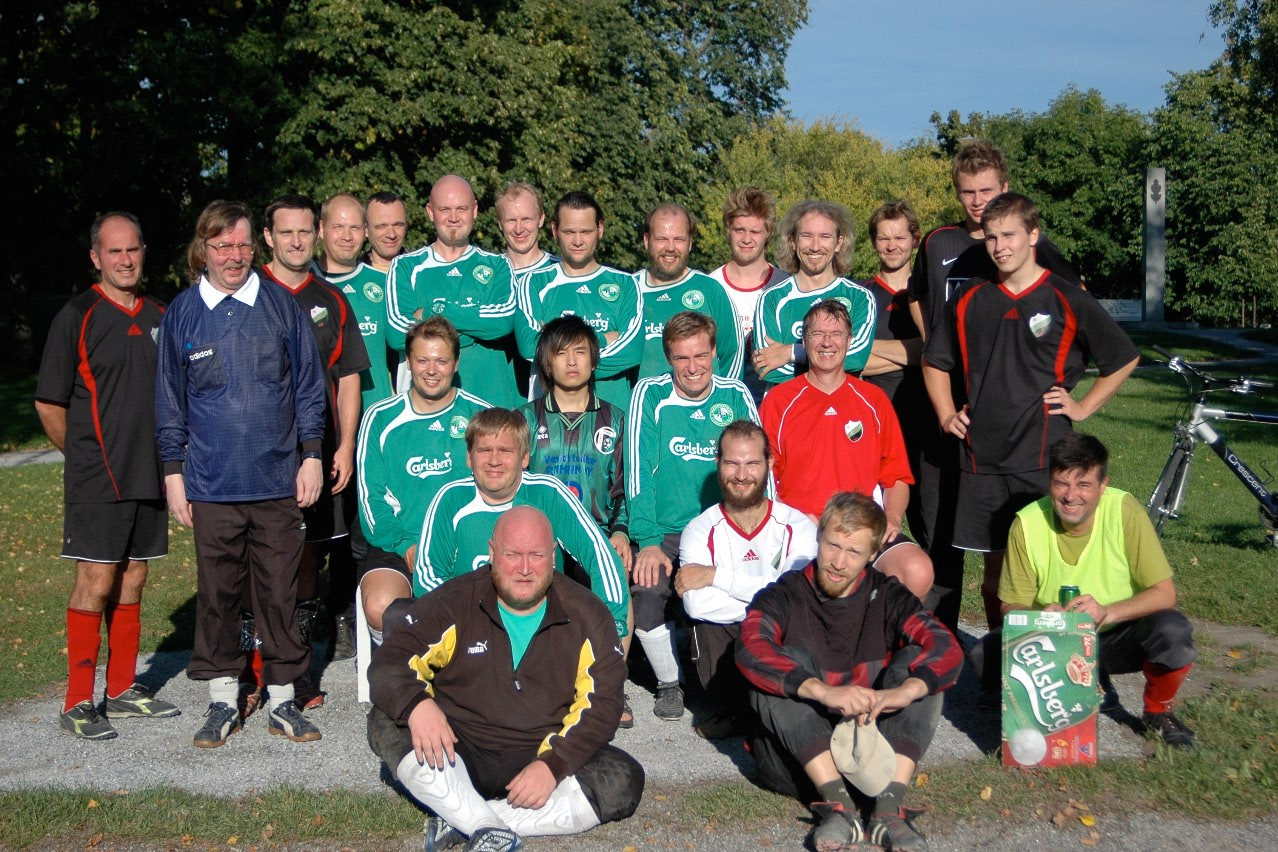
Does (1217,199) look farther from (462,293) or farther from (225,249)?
(225,249)

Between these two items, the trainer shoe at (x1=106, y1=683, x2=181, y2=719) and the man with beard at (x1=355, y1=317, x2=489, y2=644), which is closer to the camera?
the trainer shoe at (x1=106, y1=683, x2=181, y2=719)

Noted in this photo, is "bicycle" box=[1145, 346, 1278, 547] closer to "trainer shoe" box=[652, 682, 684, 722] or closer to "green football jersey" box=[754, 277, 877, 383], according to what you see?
"green football jersey" box=[754, 277, 877, 383]

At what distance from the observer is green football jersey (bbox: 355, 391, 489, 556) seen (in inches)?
240

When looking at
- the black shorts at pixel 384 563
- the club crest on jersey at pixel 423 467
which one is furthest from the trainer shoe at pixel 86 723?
the club crest on jersey at pixel 423 467

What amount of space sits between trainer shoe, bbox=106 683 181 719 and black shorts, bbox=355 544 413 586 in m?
1.15

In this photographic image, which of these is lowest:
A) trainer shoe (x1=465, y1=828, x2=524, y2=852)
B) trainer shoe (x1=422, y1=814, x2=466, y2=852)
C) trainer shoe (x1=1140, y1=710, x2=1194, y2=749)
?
trainer shoe (x1=422, y1=814, x2=466, y2=852)

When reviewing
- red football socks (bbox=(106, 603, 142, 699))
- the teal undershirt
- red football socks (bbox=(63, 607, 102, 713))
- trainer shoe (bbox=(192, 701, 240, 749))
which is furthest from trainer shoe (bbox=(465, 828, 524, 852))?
red football socks (bbox=(106, 603, 142, 699))

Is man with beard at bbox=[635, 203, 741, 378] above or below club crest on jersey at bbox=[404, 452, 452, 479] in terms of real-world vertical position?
above

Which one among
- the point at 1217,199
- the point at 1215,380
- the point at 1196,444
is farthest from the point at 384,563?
the point at 1217,199

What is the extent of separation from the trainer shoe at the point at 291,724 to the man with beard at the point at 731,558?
182cm

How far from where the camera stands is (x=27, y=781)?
5066 mm

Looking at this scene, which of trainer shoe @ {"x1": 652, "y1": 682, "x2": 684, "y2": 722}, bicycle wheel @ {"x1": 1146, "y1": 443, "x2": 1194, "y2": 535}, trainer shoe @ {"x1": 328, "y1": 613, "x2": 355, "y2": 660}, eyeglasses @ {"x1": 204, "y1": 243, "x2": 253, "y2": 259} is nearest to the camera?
eyeglasses @ {"x1": 204, "y1": 243, "x2": 253, "y2": 259}

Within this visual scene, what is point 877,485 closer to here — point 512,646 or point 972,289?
point 972,289

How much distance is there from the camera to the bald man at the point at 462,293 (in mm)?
6883
